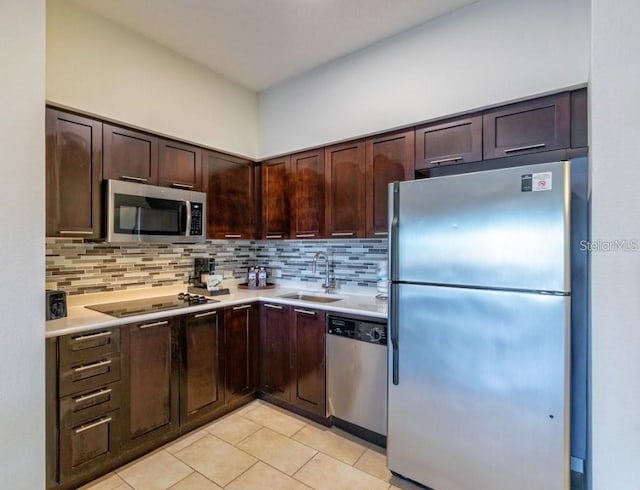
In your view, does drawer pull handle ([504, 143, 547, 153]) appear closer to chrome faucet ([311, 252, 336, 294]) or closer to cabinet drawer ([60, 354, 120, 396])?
chrome faucet ([311, 252, 336, 294])

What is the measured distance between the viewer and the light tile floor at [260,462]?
192 centimetres

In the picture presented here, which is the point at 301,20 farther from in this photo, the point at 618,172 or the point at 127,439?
the point at 127,439

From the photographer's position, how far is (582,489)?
1.67 metres

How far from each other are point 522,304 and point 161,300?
2535 mm

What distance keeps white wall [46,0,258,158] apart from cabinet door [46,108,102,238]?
13cm

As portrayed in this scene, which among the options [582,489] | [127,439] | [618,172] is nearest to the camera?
[618,172]

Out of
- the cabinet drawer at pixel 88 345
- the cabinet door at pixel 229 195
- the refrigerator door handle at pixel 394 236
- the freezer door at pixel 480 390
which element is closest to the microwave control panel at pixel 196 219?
the cabinet door at pixel 229 195

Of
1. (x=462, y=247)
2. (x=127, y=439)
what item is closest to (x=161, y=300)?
(x=127, y=439)

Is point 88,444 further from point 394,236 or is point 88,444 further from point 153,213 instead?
point 394,236

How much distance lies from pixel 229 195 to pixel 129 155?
36.3 inches

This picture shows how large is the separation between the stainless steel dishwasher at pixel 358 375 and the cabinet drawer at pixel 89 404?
1430 millimetres

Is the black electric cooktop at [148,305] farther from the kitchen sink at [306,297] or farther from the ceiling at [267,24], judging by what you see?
the ceiling at [267,24]

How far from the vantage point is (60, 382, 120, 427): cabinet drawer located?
1.81 meters


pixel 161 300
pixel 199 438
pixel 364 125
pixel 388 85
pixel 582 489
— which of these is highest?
pixel 388 85
